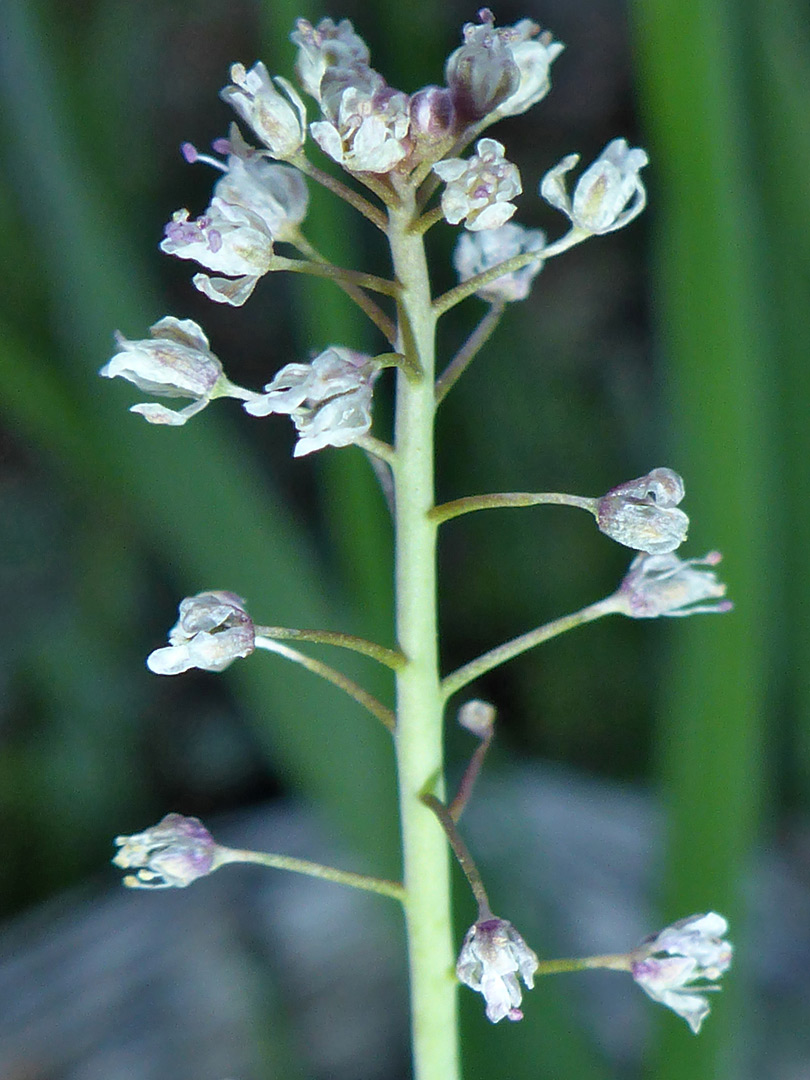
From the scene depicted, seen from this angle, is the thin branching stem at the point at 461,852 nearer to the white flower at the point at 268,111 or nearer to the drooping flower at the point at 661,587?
the drooping flower at the point at 661,587

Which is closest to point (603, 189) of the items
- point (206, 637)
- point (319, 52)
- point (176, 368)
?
point (319, 52)

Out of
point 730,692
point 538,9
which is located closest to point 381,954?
point 730,692

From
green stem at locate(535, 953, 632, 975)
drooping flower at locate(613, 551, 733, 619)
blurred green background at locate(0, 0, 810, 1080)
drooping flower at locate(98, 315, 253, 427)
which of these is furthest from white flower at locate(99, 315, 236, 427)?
blurred green background at locate(0, 0, 810, 1080)

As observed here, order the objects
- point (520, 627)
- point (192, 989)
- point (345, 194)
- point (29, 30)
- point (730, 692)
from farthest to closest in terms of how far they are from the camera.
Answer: point (520, 627) < point (192, 989) < point (29, 30) < point (730, 692) < point (345, 194)

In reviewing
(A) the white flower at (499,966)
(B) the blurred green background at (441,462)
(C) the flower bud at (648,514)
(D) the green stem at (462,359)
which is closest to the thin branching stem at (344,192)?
(D) the green stem at (462,359)

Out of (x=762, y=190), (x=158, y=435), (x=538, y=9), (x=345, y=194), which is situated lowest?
(x=158, y=435)

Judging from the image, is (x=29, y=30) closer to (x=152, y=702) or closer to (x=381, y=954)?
(x=152, y=702)

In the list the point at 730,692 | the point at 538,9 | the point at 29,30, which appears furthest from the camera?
the point at 538,9
